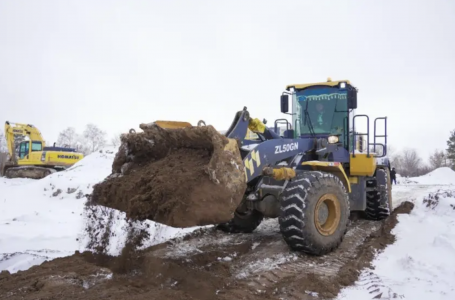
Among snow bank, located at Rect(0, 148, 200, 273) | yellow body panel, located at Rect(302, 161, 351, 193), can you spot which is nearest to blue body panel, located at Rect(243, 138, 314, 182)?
yellow body panel, located at Rect(302, 161, 351, 193)

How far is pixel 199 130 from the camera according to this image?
14.9 ft

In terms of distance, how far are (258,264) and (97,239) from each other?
2215mm

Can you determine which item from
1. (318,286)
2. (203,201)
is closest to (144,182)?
(203,201)

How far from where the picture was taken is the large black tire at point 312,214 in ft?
16.3

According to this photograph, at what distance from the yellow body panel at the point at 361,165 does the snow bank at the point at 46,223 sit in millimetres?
3546

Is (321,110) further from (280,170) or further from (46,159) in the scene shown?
(46,159)

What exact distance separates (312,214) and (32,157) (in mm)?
22841

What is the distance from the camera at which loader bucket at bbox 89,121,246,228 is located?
3957mm

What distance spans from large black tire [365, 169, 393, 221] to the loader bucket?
4.99 m

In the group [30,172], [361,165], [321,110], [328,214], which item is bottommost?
[30,172]

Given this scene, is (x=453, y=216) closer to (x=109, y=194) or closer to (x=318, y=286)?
(x=318, y=286)

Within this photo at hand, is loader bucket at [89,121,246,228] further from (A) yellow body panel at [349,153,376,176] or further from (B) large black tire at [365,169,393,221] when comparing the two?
(B) large black tire at [365,169,393,221]

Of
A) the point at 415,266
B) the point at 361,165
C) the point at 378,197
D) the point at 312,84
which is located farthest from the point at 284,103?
the point at 415,266

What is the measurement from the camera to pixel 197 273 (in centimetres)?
434
